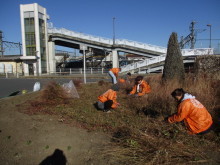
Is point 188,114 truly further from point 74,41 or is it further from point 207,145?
point 74,41

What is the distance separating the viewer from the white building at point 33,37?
2991 centimetres

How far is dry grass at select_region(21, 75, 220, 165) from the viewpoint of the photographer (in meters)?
2.65

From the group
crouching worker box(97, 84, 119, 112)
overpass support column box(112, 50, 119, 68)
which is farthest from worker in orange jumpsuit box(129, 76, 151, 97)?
overpass support column box(112, 50, 119, 68)

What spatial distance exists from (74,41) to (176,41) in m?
24.5

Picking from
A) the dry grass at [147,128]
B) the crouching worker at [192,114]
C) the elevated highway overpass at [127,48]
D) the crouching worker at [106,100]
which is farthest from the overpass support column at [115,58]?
the crouching worker at [192,114]

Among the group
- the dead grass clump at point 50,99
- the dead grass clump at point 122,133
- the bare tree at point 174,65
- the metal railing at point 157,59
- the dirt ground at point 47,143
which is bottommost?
the dirt ground at point 47,143

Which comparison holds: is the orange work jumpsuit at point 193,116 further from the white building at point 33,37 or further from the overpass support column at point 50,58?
the overpass support column at point 50,58

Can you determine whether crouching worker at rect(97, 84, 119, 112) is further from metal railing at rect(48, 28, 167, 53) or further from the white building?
the white building

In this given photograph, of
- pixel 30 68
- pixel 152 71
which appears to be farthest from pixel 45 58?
pixel 152 71

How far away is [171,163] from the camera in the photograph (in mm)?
2475

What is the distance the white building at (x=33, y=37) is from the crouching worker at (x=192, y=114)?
97.1ft

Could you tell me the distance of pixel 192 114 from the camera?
320 centimetres

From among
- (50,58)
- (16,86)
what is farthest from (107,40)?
(16,86)

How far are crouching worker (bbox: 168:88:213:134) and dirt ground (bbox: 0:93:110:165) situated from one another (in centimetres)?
149
